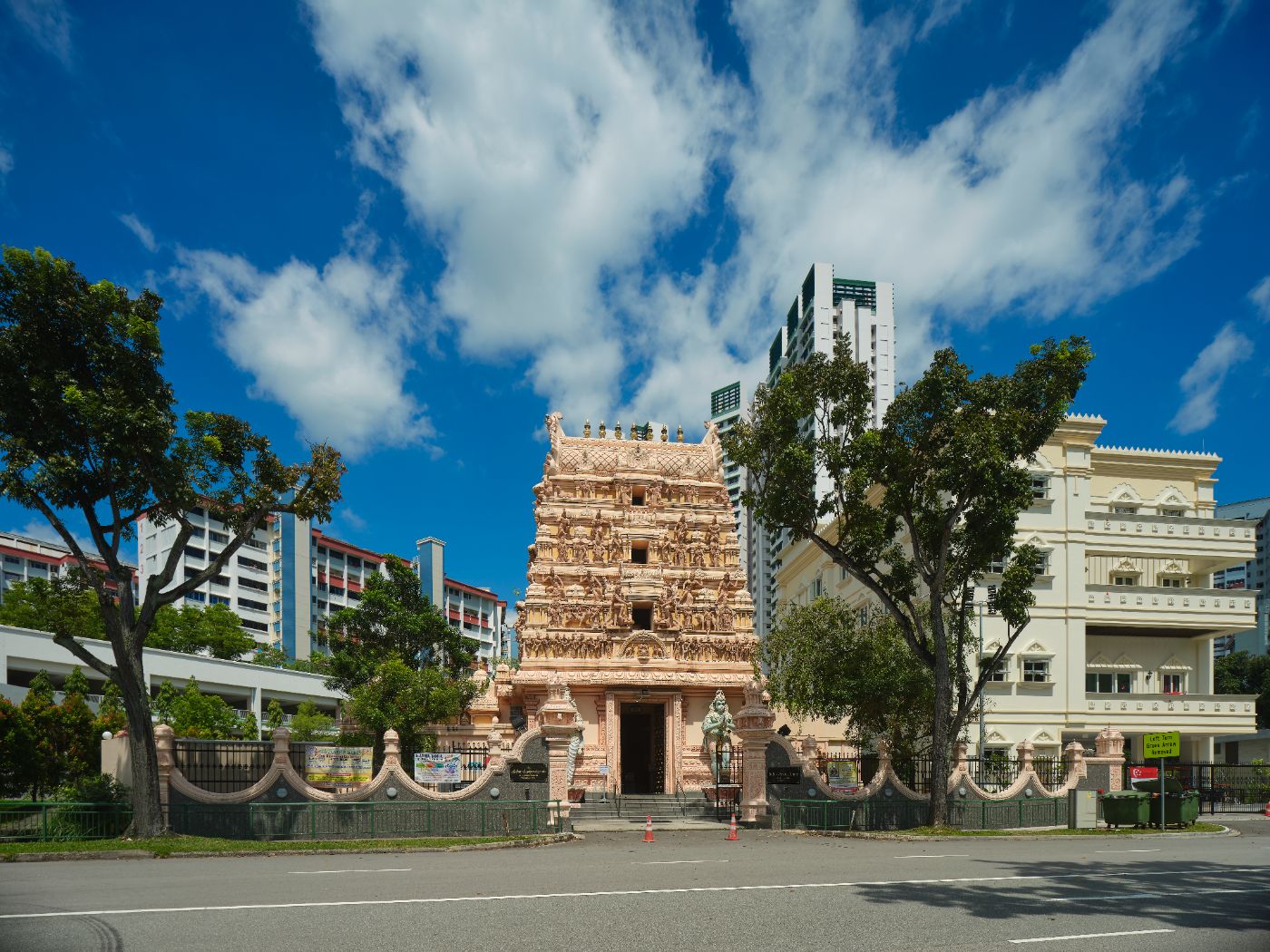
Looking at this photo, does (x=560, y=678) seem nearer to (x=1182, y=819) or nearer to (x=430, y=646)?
(x=430, y=646)

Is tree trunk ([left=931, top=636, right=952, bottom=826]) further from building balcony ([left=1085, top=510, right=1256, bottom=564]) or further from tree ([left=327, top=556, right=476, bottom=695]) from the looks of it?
tree ([left=327, top=556, right=476, bottom=695])

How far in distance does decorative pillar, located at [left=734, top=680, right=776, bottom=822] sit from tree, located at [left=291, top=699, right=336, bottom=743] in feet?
128

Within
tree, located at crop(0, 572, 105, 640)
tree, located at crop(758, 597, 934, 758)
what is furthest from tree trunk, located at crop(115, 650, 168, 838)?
tree, located at crop(0, 572, 105, 640)

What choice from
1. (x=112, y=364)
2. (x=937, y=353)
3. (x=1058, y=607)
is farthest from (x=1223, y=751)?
(x=112, y=364)

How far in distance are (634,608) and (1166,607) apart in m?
22.6

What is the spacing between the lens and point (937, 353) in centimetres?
2781

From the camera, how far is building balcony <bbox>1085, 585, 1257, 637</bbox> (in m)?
43.1

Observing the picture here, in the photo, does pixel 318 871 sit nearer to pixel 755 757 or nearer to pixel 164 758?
pixel 164 758

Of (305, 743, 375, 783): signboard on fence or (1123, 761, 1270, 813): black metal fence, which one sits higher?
(305, 743, 375, 783): signboard on fence

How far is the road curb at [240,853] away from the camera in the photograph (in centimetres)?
1998

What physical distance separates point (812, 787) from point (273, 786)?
48.2ft

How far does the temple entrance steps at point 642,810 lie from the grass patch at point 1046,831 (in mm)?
7511

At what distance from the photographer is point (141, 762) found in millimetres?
22891

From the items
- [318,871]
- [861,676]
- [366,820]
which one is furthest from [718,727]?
[318,871]
